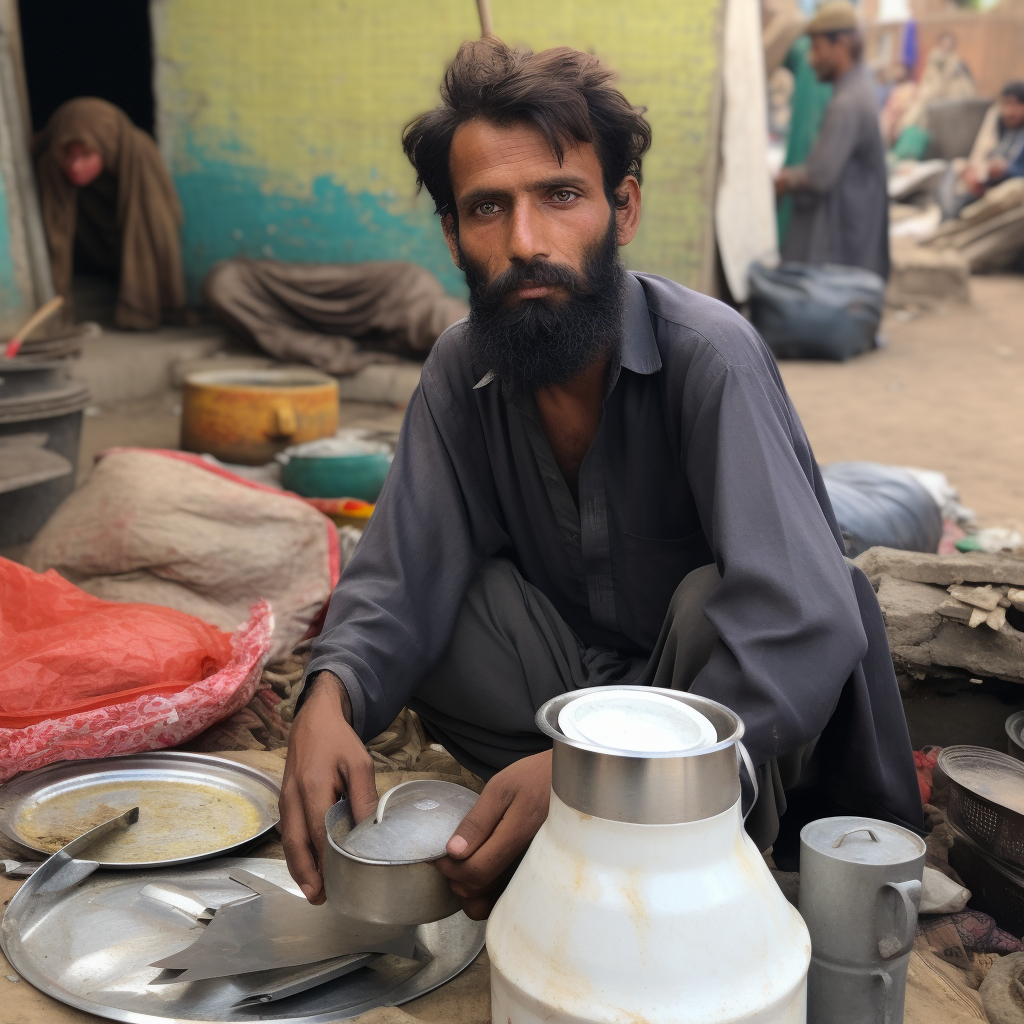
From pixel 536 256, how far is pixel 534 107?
266 millimetres

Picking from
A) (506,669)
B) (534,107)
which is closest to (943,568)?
(506,669)

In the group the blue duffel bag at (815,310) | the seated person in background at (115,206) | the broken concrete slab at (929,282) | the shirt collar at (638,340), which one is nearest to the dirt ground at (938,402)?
the blue duffel bag at (815,310)

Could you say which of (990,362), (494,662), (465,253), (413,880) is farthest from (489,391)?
(990,362)

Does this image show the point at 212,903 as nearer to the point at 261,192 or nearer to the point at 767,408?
the point at 767,408

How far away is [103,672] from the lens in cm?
252

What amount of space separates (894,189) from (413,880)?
64.5 ft

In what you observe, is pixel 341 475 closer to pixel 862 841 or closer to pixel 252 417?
pixel 252 417

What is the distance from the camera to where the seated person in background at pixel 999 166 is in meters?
15.3

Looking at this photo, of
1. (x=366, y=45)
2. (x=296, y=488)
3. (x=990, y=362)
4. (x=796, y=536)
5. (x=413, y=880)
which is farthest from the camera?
(x=990, y=362)

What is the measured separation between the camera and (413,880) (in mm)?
1497

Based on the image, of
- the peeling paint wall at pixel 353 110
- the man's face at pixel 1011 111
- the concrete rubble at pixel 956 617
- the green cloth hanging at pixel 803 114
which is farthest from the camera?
the man's face at pixel 1011 111

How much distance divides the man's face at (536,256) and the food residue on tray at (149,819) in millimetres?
1033

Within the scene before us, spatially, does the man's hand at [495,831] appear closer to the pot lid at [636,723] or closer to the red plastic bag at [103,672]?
the pot lid at [636,723]

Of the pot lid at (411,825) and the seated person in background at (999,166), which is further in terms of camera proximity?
the seated person in background at (999,166)
